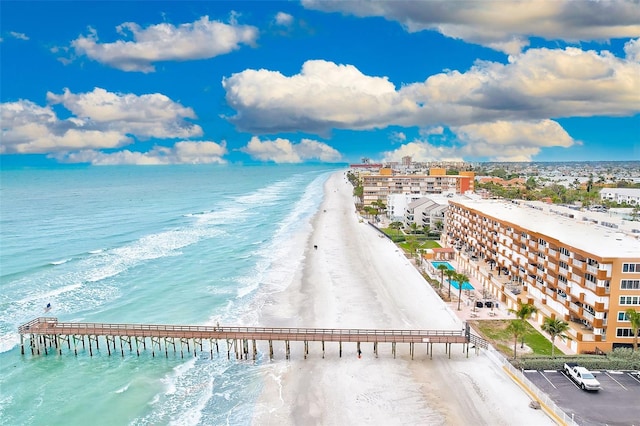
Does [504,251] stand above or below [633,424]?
above

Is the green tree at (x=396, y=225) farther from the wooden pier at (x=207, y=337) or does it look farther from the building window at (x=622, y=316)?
the building window at (x=622, y=316)

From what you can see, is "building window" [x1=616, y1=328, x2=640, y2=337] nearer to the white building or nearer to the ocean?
the ocean

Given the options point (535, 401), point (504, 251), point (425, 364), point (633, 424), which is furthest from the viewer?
point (504, 251)

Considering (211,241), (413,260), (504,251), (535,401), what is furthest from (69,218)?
(535,401)

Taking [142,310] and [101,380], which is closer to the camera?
[101,380]

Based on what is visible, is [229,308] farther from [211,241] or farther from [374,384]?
[211,241]

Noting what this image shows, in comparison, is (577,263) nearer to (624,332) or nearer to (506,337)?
(624,332)

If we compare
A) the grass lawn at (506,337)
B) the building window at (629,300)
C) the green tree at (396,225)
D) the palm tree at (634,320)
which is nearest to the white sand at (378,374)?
the grass lawn at (506,337)
